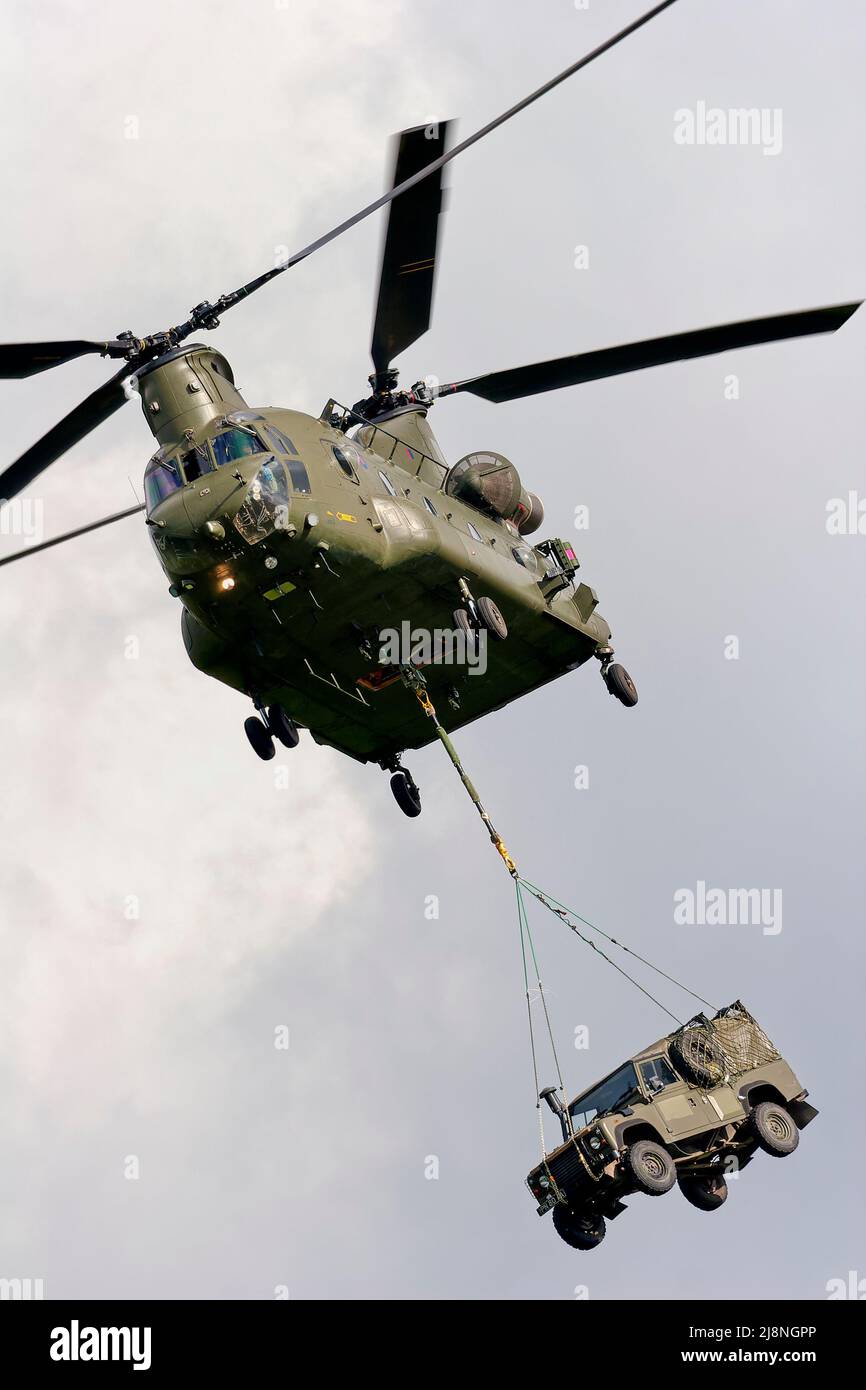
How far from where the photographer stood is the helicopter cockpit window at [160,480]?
27.8 meters

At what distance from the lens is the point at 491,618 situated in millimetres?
30094

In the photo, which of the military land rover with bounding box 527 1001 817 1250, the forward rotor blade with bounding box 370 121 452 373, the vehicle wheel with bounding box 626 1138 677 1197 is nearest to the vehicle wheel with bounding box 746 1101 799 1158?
the military land rover with bounding box 527 1001 817 1250

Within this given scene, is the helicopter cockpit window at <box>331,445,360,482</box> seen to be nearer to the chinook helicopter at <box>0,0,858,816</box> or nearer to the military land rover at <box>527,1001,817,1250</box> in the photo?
the chinook helicopter at <box>0,0,858,816</box>

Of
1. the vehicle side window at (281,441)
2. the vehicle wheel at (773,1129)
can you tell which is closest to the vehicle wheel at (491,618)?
the vehicle side window at (281,441)

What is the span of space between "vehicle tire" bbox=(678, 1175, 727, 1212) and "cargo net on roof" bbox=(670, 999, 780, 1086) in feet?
5.17

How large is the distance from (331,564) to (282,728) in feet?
13.1

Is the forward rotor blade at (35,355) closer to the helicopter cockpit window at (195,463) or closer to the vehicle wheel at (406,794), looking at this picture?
the helicopter cockpit window at (195,463)

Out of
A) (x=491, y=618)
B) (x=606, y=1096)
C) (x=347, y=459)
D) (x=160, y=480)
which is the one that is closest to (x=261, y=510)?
(x=160, y=480)

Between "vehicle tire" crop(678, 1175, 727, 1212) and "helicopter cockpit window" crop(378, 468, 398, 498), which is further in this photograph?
"vehicle tire" crop(678, 1175, 727, 1212)

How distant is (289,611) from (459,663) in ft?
13.3

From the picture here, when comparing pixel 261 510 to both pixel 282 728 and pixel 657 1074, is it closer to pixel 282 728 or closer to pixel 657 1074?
pixel 282 728

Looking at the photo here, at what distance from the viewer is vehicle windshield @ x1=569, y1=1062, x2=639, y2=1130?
97.9ft

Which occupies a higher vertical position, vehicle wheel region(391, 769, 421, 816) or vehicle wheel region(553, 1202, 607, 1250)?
vehicle wheel region(391, 769, 421, 816)

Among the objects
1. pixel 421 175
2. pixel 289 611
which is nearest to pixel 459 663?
pixel 289 611
